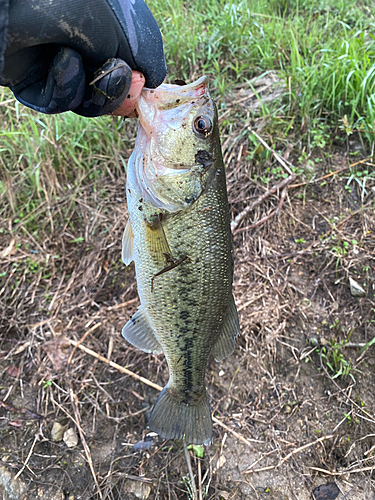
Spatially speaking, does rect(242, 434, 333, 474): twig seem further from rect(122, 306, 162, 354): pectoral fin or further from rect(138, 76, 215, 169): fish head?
rect(138, 76, 215, 169): fish head

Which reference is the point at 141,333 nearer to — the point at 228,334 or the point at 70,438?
the point at 228,334

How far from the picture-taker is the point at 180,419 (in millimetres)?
2008

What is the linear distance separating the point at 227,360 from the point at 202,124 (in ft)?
6.63

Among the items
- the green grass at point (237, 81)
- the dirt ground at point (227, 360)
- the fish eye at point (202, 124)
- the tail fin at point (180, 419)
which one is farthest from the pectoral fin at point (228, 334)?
the green grass at point (237, 81)

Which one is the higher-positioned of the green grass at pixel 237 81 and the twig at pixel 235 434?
the green grass at pixel 237 81

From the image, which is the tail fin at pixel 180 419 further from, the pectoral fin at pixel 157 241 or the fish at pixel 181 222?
the pectoral fin at pixel 157 241

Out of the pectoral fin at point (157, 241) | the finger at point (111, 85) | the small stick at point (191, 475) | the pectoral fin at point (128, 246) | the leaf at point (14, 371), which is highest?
the finger at point (111, 85)

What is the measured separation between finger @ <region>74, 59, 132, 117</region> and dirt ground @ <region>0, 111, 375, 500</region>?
6.27ft

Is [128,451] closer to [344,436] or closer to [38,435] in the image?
[38,435]

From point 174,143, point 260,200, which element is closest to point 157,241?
point 174,143

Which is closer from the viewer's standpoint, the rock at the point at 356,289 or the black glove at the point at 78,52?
the black glove at the point at 78,52

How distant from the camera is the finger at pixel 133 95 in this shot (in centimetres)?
148

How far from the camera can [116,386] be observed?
2.80 meters

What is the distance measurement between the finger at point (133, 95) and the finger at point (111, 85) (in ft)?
0.31
